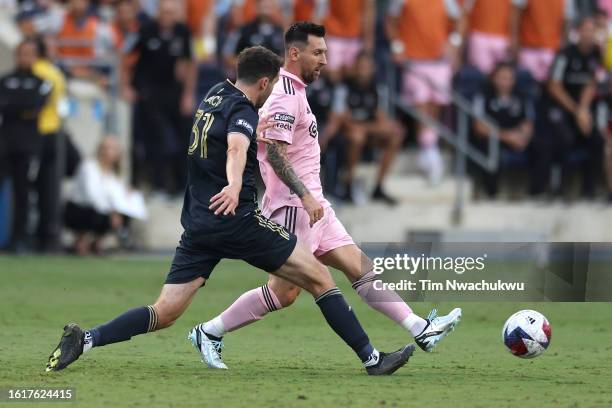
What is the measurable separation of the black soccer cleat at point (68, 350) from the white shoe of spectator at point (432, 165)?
12.6m

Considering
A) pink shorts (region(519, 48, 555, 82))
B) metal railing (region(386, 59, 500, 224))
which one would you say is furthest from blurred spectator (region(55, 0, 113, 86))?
pink shorts (region(519, 48, 555, 82))

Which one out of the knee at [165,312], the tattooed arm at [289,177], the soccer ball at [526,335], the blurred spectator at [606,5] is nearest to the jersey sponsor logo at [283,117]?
the tattooed arm at [289,177]

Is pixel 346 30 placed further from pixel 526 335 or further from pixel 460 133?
pixel 526 335

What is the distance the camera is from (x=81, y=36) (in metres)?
20.4

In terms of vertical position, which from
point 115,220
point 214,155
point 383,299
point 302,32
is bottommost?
point 115,220

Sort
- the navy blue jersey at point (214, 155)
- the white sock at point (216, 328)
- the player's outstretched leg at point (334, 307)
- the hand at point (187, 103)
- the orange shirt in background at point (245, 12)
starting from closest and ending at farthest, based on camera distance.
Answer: the navy blue jersey at point (214, 155), the player's outstretched leg at point (334, 307), the white sock at point (216, 328), the hand at point (187, 103), the orange shirt in background at point (245, 12)

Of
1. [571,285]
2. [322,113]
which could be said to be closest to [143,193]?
[322,113]

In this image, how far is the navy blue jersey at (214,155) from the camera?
30.1ft

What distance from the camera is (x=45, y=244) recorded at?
1920 cm

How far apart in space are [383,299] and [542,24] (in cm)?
1259

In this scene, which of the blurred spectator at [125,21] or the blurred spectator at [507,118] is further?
the blurred spectator at [507,118]

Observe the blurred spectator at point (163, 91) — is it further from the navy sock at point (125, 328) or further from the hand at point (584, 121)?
the navy sock at point (125, 328)

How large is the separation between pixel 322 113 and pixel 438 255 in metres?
10.4

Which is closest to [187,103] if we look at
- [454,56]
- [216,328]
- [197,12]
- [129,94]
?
[129,94]
